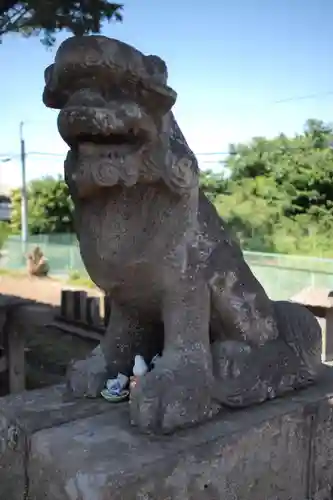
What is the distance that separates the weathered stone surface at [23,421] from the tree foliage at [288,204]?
11805 millimetres

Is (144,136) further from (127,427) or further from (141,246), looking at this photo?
(127,427)

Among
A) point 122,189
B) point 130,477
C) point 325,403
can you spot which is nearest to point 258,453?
point 325,403

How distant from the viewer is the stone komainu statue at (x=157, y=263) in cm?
115

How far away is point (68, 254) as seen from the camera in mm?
13023

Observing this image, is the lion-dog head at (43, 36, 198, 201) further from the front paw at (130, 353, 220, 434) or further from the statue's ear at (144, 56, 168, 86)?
the front paw at (130, 353, 220, 434)

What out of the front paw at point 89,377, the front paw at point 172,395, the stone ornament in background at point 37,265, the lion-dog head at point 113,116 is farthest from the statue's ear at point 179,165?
the stone ornament in background at point 37,265

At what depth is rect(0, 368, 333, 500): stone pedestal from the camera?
46.4 inches

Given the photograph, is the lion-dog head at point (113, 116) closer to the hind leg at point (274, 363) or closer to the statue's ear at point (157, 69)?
the statue's ear at point (157, 69)

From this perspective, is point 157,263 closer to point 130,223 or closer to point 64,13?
point 130,223

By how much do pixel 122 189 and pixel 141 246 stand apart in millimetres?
143

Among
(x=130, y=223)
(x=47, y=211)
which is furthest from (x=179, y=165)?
(x=47, y=211)

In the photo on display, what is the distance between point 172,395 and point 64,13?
3.46m

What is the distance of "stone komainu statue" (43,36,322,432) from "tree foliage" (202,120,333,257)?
11632 mm

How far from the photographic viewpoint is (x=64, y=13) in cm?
396
